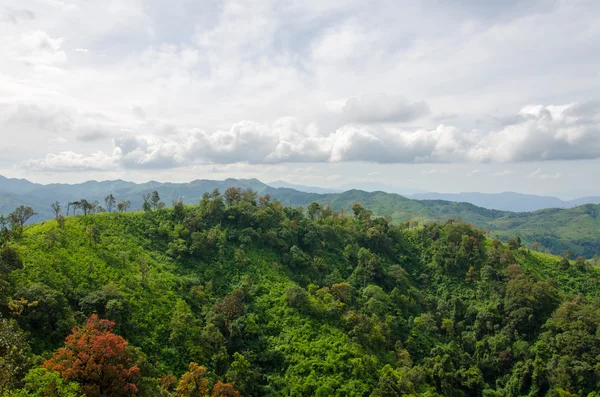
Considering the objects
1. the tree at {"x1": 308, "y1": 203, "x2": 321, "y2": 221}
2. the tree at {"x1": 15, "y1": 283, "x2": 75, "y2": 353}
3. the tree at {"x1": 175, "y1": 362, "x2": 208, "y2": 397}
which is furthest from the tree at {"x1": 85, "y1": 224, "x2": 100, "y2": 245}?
the tree at {"x1": 308, "y1": 203, "x2": 321, "y2": 221}

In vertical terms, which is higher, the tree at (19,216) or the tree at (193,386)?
the tree at (19,216)

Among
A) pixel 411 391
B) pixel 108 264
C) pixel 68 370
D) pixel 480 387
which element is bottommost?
pixel 480 387

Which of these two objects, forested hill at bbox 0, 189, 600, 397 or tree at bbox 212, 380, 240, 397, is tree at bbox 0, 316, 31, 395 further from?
tree at bbox 212, 380, 240, 397

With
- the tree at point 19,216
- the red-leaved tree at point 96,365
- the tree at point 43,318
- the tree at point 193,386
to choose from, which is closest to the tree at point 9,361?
the red-leaved tree at point 96,365

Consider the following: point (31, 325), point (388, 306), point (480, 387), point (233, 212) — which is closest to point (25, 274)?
point (31, 325)

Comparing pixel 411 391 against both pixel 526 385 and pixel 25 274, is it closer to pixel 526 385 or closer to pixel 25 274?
pixel 526 385

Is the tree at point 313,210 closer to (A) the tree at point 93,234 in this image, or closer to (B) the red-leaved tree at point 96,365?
(A) the tree at point 93,234
